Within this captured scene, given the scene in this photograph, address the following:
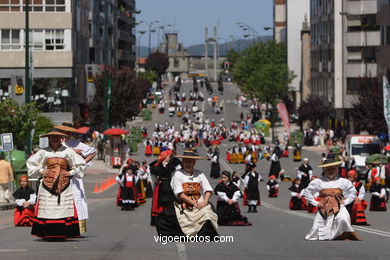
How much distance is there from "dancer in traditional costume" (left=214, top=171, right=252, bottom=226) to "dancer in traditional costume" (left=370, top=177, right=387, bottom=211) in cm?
778

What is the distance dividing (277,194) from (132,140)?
130 feet

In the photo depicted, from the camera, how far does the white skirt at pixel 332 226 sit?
15.6 m

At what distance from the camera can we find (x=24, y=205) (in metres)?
21.1

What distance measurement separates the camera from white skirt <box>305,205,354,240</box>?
616 inches

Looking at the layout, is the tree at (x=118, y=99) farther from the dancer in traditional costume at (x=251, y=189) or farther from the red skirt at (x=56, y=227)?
the red skirt at (x=56, y=227)

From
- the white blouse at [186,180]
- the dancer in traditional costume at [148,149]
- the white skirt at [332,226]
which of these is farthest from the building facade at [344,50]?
the white blouse at [186,180]

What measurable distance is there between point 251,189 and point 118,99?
5800 centimetres

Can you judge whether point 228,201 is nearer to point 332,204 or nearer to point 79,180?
point 332,204

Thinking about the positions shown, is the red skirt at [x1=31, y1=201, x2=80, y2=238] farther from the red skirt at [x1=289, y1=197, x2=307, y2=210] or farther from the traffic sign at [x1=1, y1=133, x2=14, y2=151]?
the traffic sign at [x1=1, y1=133, x2=14, y2=151]

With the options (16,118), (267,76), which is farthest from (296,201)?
(267,76)

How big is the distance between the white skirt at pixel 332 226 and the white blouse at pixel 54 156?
11.9ft

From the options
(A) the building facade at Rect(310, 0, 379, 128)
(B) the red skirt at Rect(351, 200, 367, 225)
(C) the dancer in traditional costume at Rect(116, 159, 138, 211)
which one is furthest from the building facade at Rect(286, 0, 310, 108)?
(B) the red skirt at Rect(351, 200, 367, 225)

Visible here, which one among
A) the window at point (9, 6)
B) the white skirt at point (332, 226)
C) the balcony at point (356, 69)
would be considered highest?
the window at point (9, 6)

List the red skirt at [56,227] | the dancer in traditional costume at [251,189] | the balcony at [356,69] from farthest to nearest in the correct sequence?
1. the balcony at [356,69]
2. the dancer in traditional costume at [251,189]
3. the red skirt at [56,227]
